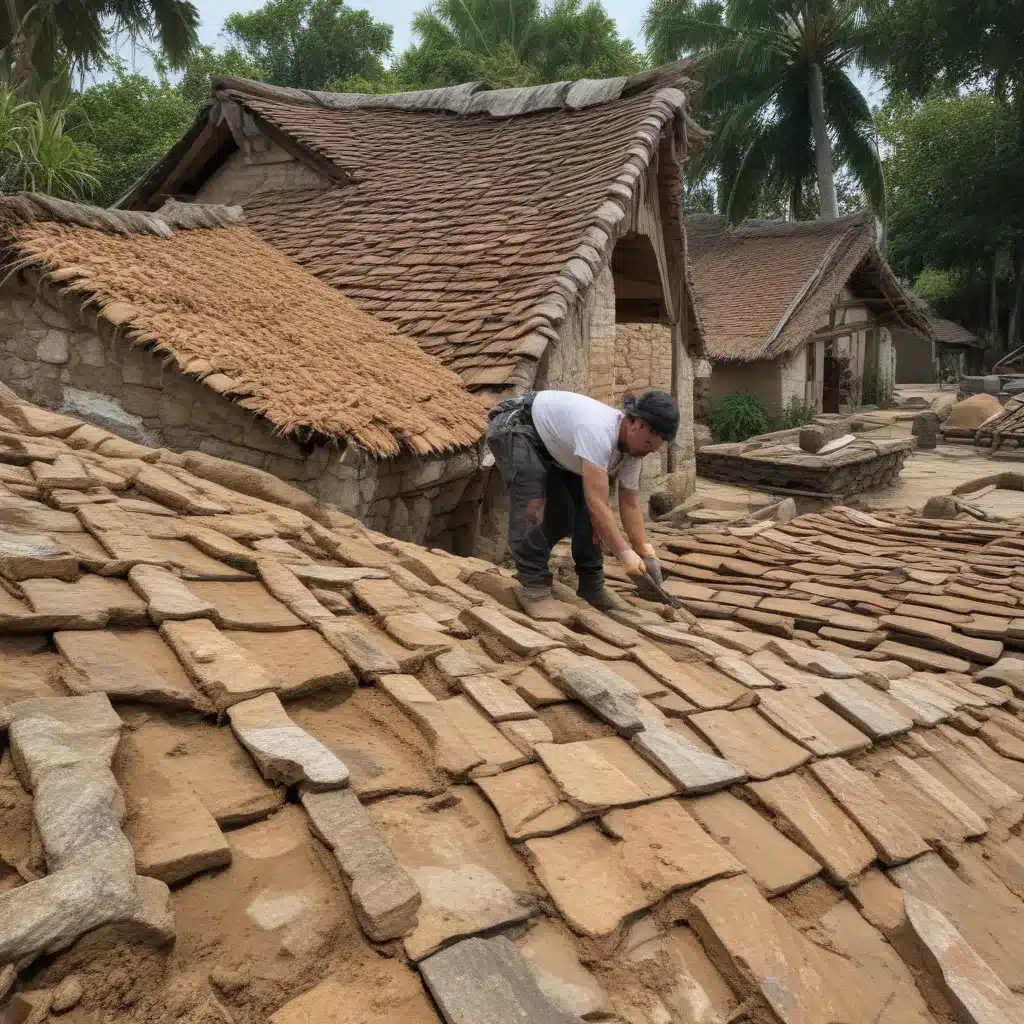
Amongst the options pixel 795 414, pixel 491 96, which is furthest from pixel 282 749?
pixel 795 414

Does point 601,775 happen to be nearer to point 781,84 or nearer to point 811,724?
point 811,724

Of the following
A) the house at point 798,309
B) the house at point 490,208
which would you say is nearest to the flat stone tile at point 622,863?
the house at point 490,208

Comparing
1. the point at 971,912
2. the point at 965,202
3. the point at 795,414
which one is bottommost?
the point at 795,414

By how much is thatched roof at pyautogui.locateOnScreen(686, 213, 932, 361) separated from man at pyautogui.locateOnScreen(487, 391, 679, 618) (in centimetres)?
1328

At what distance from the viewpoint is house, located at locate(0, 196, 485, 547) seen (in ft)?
14.6

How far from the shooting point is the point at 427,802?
5.82 ft

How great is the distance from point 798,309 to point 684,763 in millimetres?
16968

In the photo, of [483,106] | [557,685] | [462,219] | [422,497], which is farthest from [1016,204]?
[557,685]

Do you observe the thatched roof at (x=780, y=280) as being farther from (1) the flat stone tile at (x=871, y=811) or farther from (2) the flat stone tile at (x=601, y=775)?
(2) the flat stone tile at (x=601, y=775)

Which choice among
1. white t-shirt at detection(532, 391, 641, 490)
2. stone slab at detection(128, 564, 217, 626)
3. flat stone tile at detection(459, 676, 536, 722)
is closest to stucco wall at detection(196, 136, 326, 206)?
white t-shirt at detection(532, 391, 641, 490)

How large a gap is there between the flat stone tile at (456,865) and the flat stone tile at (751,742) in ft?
2.84

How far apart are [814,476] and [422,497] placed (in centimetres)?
709

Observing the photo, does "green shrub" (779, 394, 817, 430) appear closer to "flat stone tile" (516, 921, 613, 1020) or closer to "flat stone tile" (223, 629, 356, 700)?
"flat stone tile" (223, 629, 356, 700)

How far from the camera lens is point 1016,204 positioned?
26734 mm
